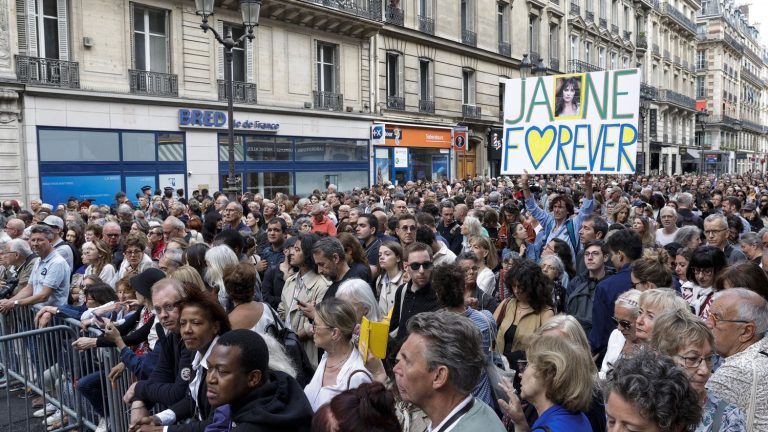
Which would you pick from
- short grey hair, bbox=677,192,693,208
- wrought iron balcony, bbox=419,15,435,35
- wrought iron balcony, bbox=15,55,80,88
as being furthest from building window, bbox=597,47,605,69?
wrought iron balcony, bbox=15,55,80,88

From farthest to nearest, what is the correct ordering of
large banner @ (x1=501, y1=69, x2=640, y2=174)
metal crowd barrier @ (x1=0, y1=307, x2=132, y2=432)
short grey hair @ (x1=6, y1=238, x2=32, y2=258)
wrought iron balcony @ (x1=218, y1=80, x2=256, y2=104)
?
wrought iron balcony @ (x1=218, y1=80, x2=256, y2=104) → large banner @ (x1=501, y1=69, x2=640, y2=174) → short grey hair @ (x1=6, y1=238, x2=32, y2=258) → metal crowd barrier @ (x1=0, y1=307, x2=132, y2=432)

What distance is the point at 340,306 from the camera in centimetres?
354

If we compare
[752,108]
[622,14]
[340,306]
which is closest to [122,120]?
[340,306]

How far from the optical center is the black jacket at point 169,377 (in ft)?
11.5

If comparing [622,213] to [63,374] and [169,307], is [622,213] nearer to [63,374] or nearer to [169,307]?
[169,307]

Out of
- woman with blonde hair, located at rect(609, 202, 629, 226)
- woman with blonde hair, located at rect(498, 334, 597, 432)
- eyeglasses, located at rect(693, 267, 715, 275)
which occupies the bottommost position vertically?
woman with blonde hair, located at rect(498, 334, 597, 432)

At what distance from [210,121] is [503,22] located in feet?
60.0

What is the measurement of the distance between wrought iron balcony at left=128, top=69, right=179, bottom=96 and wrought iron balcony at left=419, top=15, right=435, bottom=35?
1181 centimetres

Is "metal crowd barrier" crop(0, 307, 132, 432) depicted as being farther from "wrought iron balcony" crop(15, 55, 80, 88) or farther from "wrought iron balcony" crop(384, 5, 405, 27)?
"wrought iron balcony" crop(384, 5, 405, 27)

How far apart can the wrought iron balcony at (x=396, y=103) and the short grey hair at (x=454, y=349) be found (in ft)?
73.3

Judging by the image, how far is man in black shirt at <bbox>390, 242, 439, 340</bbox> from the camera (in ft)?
14.4

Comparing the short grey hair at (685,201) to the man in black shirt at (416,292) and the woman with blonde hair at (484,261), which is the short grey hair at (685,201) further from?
the man in black shirt at (416,292)

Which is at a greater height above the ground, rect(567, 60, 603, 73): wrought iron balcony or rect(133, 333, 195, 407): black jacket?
rect(567, 60, 603, 73): wrought iron balcony

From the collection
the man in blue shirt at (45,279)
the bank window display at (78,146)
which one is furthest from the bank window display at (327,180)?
the man in blue shirt at (45,279)
